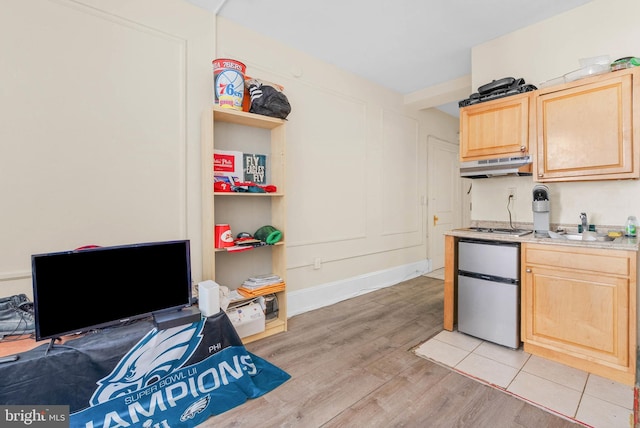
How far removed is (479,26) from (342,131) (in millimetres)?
1705

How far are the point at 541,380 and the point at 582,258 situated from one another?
90 cm

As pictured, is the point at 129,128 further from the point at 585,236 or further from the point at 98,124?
the point at 585,236

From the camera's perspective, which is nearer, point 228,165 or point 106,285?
point 106,285

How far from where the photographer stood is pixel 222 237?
7.92 feet

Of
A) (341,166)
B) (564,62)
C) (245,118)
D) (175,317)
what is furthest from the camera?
(341,166)

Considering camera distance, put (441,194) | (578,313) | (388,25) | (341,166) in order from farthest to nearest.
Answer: (441,194) < (341,166) < (388,25) < (578,313)

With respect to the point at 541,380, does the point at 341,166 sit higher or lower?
higher

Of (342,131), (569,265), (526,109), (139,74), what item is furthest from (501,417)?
(139,74)

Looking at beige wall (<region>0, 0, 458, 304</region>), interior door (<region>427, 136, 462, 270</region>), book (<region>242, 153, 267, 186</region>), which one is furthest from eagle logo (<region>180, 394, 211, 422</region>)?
interior door (<region>427, 136, 462, 270</region>)

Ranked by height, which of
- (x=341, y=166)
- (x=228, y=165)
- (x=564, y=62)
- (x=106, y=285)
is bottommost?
(x=106, y=285)

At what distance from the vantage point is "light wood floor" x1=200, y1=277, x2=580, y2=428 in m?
1.65

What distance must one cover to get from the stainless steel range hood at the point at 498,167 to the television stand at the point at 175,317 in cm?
268

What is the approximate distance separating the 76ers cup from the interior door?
374 centimetres

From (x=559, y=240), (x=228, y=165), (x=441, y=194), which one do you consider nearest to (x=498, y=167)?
(x=559, y=240)
